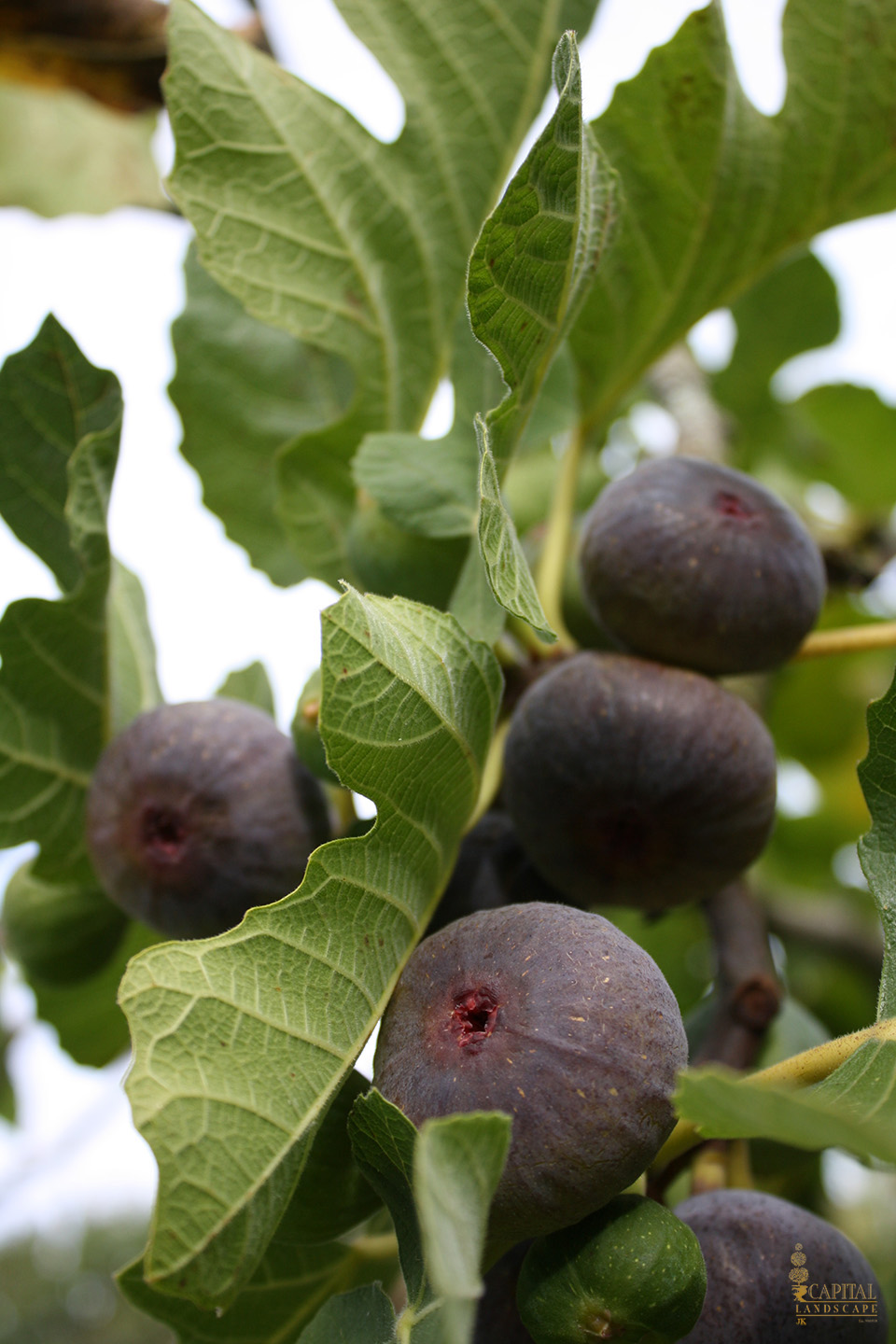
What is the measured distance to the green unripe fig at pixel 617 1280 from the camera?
2.64 feet

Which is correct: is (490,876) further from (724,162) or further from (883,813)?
(724,162)

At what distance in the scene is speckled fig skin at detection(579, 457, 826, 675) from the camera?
115 cm

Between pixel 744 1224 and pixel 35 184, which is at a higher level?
pixel 35 184

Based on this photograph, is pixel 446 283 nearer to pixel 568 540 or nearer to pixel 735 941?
pixel 568 540

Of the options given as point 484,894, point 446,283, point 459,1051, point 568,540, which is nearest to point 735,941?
point 484,894

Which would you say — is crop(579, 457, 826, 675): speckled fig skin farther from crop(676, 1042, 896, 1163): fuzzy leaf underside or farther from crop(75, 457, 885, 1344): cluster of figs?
crop(676, 1042, 896, 1163): fuzzy leaf underside

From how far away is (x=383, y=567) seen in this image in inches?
53.2

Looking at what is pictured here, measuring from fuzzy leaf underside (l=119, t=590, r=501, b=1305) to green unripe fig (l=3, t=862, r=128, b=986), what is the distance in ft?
2.17

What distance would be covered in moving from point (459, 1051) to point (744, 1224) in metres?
0.35

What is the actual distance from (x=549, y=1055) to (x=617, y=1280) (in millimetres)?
168

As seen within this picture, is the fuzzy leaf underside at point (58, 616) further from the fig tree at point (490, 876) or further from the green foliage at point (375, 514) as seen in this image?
the fig tree at point (490, 876)

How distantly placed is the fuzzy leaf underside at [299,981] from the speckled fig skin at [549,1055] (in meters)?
0.07

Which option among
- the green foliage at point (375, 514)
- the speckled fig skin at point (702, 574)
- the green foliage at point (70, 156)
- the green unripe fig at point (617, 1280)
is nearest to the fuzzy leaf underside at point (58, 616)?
the green foliage at point (375, 514)

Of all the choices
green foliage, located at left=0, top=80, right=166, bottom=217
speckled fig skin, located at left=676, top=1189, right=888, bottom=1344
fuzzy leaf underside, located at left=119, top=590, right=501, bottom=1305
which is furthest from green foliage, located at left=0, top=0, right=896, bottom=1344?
green foliage, located at left=0, top=80, right=166, bottom=217
